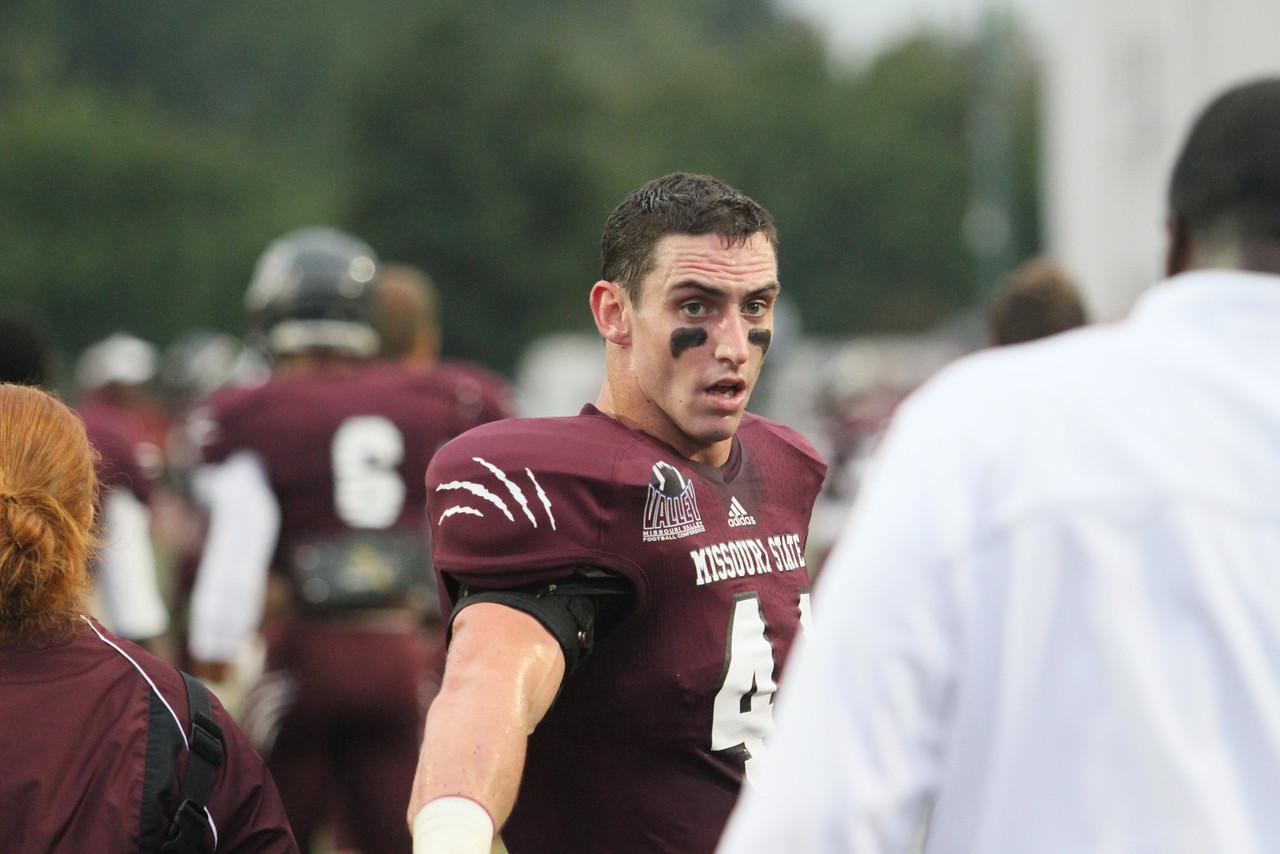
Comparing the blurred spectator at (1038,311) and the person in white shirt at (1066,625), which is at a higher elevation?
the blurred spectator at (1038,311)

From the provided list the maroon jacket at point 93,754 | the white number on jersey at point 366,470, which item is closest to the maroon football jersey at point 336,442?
the white number on jersey at point 366,470

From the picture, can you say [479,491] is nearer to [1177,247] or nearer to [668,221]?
[668,221]

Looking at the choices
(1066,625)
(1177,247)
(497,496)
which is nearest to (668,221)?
(497,496)

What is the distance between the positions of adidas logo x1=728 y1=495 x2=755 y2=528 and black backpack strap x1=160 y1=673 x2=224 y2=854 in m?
0.91

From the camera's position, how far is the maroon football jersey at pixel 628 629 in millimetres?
2594

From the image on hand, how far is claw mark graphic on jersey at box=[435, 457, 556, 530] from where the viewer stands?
2571 millimetres

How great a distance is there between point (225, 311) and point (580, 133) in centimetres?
1143

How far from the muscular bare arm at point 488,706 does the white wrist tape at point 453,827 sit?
2 cm

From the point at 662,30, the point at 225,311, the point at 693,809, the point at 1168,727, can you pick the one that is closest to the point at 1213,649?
the point at 1168,727

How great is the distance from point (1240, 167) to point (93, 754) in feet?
5.47

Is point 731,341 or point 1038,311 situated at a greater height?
point 1038,311

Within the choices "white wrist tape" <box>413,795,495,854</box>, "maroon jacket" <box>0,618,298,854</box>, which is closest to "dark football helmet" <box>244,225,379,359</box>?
"maroon jacket" <box>0,618,298,854</box>

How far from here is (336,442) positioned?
5.01 meters

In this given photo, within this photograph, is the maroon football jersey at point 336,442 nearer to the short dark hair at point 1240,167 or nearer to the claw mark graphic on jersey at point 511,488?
the claw mark graphic on jersey at point 511,488
